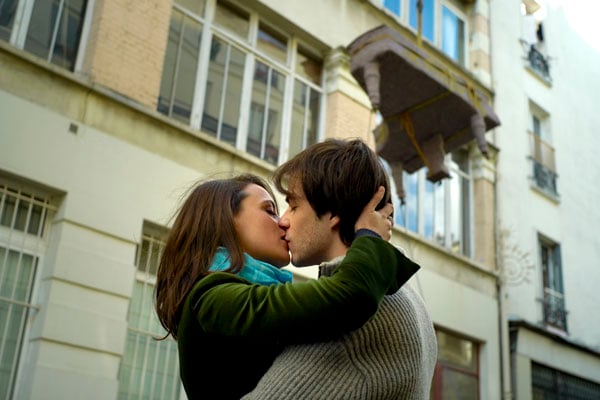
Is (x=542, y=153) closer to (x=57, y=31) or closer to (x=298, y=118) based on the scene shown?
(x=298, y=118)

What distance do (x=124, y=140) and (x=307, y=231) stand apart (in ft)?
20.7

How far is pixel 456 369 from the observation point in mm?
12078

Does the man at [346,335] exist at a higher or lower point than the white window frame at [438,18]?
lower

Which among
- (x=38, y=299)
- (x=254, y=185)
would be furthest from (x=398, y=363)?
(x=38, y=299)

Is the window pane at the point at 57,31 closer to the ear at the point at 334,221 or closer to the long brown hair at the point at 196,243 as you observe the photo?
the long brown hair at the point at 196,243

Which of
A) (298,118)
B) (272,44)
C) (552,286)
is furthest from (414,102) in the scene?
(552,286)

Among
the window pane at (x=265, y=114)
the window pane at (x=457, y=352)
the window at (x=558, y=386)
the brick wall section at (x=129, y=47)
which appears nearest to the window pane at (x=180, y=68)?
the brick wall section at (x=129, y=47)

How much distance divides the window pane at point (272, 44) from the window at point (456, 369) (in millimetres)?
5123

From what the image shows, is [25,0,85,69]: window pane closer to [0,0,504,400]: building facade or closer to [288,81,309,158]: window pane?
[0,0,504,400]: building facade

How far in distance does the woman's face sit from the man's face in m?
0.30

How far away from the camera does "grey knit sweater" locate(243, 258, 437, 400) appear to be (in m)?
1.69

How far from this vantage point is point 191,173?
8547 mm

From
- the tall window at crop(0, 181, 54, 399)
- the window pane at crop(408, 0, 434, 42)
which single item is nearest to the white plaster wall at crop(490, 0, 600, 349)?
the window pane at crop(408, 0, 434, 42)

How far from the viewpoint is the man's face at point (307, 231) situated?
195 cm
